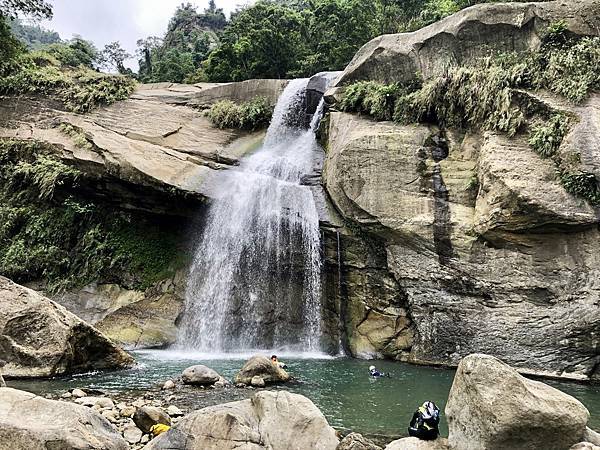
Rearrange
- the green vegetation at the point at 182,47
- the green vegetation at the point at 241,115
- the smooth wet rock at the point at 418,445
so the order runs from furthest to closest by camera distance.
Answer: the green vegetation at the point at 182,47
the green vegetation at the point at 241,115
the smooth wet rock at the point at 418,445

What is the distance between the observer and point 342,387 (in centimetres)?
1047

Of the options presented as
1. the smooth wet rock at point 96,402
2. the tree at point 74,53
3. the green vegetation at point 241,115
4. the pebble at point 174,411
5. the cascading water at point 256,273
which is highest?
the tree at point 74,53

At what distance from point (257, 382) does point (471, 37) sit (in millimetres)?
11558

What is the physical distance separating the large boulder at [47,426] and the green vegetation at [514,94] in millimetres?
10803

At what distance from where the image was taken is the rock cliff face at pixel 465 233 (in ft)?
39.0

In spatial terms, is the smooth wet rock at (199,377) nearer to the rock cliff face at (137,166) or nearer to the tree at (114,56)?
the rock cliff face at (137,166)

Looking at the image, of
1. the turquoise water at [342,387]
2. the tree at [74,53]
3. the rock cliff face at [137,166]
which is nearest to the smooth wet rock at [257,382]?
the turquoise water at [342,387]

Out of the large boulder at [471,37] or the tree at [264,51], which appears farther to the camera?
the tree at [264,51]

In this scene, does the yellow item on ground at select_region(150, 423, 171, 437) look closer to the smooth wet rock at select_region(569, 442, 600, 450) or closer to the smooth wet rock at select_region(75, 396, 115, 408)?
the smooth wet rock at select_region(75, 396, 115, 408)

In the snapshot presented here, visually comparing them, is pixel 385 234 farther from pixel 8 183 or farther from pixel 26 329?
pixel 8 183

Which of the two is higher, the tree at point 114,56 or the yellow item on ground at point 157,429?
the tree at point 114,56

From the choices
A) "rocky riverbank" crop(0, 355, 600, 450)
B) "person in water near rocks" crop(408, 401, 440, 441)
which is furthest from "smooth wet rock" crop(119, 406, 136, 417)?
"person in water near rocks" crop(408, 401, 440, 441)

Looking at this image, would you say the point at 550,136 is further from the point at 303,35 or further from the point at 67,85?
the point at 303,35

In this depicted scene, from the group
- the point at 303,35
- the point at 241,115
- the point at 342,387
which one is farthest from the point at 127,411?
the point at 303,35
